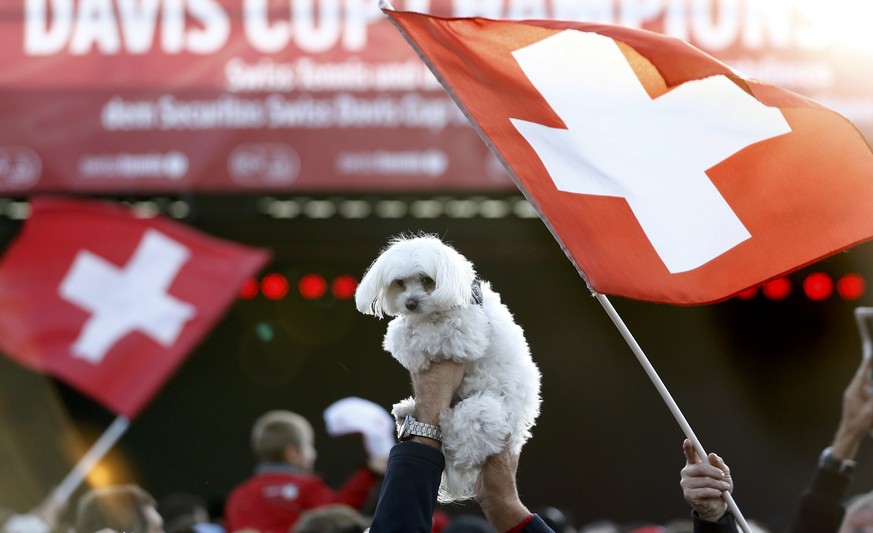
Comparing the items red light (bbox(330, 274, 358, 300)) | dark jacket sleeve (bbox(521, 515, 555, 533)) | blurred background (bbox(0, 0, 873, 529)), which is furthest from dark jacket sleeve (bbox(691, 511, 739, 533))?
red light (bbox(330, 274, 358, 300))

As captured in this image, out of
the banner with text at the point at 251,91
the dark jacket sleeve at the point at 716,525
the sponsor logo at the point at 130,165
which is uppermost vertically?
the dark jacket sleeve at the point at 716,525

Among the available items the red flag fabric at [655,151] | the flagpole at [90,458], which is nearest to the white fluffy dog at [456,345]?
the red flag fabric at [655,151]

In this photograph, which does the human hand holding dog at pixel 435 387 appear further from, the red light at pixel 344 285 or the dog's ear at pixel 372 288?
the red light at pixel 344 285

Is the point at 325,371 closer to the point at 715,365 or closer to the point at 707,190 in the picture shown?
the point at 715,365

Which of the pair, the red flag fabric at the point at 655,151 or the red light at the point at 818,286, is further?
the red light at the point at 818,286

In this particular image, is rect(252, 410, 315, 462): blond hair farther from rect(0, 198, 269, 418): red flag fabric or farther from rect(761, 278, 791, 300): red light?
rect(761, 278, 791, 300): red light

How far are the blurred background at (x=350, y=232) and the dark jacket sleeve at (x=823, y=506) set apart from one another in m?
3.98

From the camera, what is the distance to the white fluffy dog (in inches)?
111

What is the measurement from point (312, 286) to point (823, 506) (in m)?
5.25

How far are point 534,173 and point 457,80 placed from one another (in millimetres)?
312

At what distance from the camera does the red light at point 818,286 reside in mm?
8359

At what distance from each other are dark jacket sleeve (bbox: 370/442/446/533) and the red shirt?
3.62 meters

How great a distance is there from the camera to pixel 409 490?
2703mm

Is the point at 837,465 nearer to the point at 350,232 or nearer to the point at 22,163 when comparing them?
the point at 350,232
